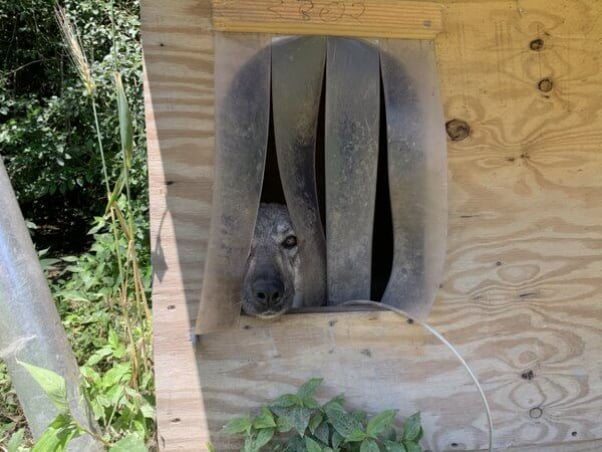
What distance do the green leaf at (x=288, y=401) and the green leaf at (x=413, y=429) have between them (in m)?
0.42

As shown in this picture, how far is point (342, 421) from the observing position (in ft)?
6.97

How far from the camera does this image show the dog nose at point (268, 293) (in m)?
2.31

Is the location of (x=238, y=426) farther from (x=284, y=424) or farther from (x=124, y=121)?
(x=124, y=121)

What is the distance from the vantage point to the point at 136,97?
16.4ft

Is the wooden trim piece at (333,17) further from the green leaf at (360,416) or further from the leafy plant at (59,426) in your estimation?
the green leaf at (360,416)

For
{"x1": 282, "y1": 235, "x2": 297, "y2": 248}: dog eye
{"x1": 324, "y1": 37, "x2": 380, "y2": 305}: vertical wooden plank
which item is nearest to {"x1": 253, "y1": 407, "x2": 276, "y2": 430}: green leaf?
{"x1": 324, "y1": 37, "x2": 380, "y2": 305}: vertical wooden plank

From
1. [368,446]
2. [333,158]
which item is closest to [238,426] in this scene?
[368,446]

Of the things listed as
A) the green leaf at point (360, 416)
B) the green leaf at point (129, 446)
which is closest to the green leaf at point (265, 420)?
the green leaf at point (360, 416)

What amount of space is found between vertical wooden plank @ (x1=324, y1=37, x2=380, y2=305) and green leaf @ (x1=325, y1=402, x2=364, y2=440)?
17.3 inches

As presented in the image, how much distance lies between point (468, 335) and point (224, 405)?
102 cm

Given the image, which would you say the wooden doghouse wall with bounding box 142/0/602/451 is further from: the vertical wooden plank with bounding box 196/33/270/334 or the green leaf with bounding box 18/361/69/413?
the green leaf with bounding box 18/361/69/413

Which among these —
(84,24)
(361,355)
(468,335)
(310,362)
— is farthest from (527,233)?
(84,24)

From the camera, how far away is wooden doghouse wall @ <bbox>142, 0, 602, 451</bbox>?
215 centimetres

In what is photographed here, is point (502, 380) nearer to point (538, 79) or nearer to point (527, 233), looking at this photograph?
point (527, 233)
